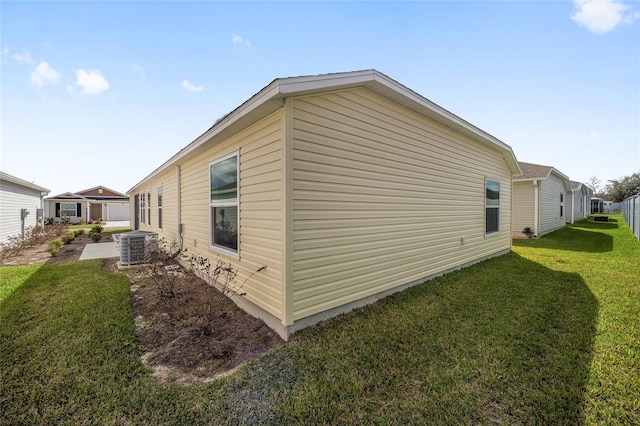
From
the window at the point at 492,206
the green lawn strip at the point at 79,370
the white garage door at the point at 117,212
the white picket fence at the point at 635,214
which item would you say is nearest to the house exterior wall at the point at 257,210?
the green lawn strip at the point at 79,370

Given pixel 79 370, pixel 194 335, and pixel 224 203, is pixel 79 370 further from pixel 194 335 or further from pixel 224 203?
pixel 224 203

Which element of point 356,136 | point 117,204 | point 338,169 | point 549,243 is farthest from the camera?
point 117,204

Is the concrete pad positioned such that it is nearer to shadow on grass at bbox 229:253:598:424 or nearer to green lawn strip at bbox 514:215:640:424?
shadow on grass at bbox 229:253:598:424

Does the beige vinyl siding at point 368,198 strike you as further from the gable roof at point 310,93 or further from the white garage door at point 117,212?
the white garage door at point 117,212

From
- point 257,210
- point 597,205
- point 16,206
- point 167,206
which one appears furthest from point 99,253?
point 597,205

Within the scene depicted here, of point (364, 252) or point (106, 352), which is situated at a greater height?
point (364, 252)

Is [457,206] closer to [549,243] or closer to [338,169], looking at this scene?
[338,169]

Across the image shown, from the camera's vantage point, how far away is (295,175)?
3102mm

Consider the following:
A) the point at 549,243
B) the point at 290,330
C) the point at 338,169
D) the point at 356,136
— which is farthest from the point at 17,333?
the point at 549,243

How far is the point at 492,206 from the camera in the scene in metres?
7.47

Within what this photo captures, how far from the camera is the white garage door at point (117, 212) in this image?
28172 millimetres

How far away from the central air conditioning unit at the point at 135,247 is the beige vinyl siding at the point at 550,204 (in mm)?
16344

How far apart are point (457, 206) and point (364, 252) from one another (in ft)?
11.3

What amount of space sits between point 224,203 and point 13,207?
1258cm
